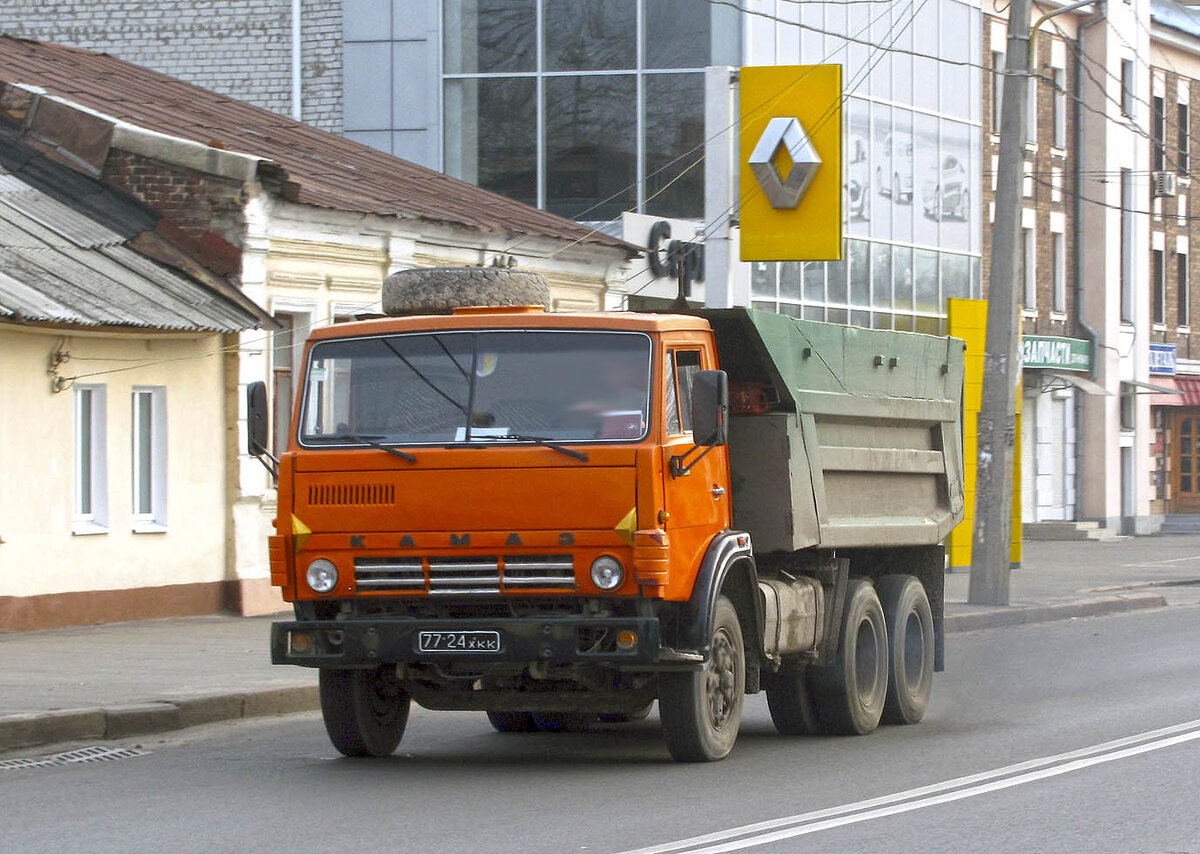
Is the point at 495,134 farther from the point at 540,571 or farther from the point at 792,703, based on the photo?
the point at 540,571

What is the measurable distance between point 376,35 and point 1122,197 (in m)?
19.8

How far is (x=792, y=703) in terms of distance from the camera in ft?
38.6

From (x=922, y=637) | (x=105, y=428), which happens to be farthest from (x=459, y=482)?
(x=105, y=428)

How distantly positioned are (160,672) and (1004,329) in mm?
10623

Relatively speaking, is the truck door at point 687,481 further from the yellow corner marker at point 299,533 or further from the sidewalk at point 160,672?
the sidewalk at point 160,672

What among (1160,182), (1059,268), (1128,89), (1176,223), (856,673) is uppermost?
(1128,89)

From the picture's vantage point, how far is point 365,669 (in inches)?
401

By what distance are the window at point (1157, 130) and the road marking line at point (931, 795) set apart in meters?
36.0

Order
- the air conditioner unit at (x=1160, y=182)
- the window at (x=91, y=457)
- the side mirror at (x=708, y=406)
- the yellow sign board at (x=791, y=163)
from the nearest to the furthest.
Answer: the side mirror at (x=708, y=406)
the window at (x=91, y=457)
the yellow sign board at (x=791, y=163)
the air conditioner unit at (x=1160, y=182)

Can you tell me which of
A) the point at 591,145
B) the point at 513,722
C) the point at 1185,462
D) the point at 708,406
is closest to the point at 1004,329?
the point at 591,145

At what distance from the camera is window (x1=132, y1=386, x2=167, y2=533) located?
61.5 ft

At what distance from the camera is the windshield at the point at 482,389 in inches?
376

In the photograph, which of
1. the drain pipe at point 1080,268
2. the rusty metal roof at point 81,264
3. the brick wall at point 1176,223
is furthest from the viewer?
the brick wall at point 1176,223

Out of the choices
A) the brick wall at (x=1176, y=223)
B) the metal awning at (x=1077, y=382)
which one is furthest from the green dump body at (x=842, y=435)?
the brick wall at (x=1176, y=223)
